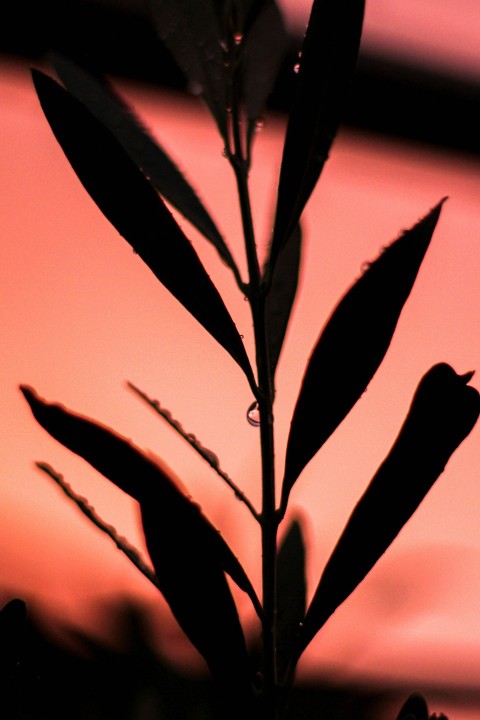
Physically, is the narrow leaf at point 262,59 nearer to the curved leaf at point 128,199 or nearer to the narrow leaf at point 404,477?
the curved leaf at point 128,199

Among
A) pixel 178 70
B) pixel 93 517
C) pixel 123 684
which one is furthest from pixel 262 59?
pixel 178 70

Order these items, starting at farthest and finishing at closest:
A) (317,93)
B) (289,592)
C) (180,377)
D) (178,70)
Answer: (178,70)
(180,377)
(289,592)
(317,93)

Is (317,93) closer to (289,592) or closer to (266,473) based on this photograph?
(266,473)

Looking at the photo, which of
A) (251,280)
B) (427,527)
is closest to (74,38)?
(251,280)

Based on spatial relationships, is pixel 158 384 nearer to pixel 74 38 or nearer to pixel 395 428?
pixel 395 428

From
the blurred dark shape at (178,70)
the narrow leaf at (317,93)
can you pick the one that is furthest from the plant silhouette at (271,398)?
the blurred dark shape at (178,70)

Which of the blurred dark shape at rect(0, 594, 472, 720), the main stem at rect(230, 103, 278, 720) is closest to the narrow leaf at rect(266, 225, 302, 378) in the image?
the main stem at rect(230, 103, 278, 720)
